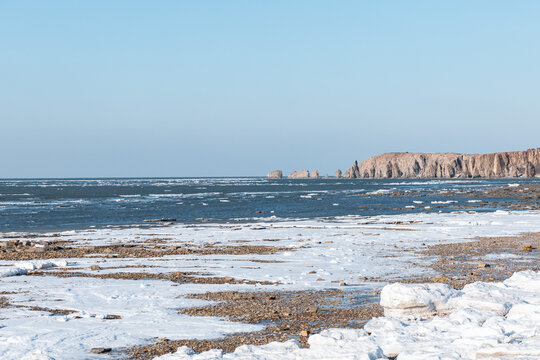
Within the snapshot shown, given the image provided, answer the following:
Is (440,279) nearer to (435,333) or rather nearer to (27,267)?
(435,333)

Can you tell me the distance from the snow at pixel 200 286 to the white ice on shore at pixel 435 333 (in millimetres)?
36

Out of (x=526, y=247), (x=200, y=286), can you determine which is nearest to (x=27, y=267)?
(x=200, y=286)

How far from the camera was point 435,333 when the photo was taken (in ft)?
27.5

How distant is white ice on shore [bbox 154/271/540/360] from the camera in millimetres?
7484

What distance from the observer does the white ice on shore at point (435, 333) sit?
7484mm

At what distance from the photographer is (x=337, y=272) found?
15.1 meters

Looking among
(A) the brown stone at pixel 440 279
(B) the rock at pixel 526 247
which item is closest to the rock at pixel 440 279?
(A) the brown stone at pixel 440 279

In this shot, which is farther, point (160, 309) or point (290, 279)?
point (290, 279)

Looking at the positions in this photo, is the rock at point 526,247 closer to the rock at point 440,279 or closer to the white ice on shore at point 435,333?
the rock at point 440,279

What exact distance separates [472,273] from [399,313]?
5.51 metres

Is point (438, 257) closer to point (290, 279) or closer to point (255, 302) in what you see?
point (290, 279)

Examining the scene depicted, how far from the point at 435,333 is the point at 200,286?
639 cm

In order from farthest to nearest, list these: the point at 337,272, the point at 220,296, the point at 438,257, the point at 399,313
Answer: the point at 438,257, the point at 337,272, the point at 220,296, the point at 399,313

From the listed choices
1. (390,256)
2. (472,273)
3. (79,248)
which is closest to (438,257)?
(390,256)
